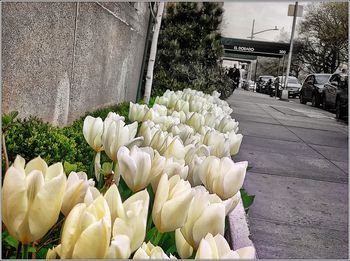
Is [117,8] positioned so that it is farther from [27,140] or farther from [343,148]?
[343,148]

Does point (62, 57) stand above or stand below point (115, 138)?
above

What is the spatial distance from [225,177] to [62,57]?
3.33 metres

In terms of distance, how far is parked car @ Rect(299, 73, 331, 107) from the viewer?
963 inches

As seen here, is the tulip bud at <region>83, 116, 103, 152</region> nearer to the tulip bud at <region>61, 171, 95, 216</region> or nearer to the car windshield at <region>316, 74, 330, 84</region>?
the tulip bud at <region>61, 171, 95, 216</region>

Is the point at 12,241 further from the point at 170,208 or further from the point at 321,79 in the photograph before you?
the point at 321,79

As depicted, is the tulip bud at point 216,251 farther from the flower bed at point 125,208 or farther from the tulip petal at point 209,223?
the tulip petal at point 209,223

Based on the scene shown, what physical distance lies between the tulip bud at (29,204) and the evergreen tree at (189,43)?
11349 mm

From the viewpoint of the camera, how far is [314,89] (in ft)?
82.9

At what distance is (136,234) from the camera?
99 centimetres

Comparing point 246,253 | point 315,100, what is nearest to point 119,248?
point 246,253

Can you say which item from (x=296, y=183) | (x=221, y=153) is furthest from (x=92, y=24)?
(x=221, y=153)

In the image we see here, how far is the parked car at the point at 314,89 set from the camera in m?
24.5

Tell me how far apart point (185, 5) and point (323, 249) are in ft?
32.0

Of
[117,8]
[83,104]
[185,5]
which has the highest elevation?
[185,5]
